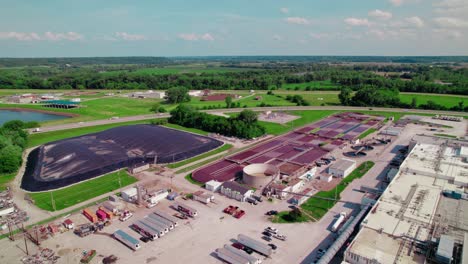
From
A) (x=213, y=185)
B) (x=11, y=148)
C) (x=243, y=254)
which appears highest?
(x=11, y=148)

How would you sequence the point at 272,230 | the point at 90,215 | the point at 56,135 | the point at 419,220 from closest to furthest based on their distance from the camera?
the point at 419,220, the point at 272,230, the point at 90,215, the point at 56,135

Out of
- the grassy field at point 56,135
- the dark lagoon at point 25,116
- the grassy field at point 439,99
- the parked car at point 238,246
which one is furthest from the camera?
the grassy field at point 439,99

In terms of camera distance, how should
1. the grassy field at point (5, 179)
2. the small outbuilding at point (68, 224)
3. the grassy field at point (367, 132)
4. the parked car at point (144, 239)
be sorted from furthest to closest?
the grassy field at point (367, 132) < the grassy field at point (5, 179) < the small outbuilding at point (68, 224) < the parked car at point (144, 239)

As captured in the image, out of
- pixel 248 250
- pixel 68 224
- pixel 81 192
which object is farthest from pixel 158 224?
pixel 81 192

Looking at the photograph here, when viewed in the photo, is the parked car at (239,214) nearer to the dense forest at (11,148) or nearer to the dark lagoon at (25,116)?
the dense forest at (11,148)

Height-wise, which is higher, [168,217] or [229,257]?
[168,217]

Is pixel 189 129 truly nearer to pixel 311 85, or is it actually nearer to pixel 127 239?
pixel 127 239

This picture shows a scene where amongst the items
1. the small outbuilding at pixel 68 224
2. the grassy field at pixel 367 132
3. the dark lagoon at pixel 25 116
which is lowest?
the small outbuilding at pixel 68 224

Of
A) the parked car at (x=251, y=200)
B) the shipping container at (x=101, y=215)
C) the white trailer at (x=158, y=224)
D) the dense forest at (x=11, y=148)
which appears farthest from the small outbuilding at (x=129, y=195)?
the dense forest at (x=11, y=148)
